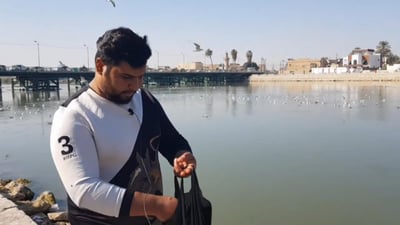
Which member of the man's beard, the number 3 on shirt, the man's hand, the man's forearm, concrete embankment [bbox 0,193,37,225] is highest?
the man's beard

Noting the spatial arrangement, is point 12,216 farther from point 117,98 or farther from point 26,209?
point 117,98

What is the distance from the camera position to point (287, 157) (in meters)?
10.3

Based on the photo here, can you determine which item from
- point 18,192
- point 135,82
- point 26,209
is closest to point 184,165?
point 135,82

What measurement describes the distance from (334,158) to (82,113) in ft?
31.8

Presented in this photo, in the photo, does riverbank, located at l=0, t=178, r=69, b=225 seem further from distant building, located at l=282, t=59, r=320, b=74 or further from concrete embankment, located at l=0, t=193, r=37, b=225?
distant building, located at l=282, t=59, r=320, b=74

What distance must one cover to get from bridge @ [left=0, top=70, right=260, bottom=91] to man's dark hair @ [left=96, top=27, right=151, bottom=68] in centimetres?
5008

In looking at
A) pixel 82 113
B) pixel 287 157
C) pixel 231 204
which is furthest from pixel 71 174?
pixel 287 157

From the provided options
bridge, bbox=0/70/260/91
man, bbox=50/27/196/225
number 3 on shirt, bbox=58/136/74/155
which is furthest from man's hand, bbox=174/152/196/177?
bridge, bbox=0/70/260/91

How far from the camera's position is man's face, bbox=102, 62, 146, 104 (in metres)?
1.37

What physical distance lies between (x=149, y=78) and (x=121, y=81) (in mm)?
76353

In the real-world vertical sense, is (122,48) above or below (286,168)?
above

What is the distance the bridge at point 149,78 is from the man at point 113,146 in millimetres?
50053

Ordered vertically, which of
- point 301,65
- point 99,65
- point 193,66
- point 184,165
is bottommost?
point 184,165

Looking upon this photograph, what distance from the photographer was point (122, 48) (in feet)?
4.48
